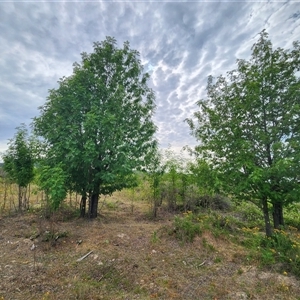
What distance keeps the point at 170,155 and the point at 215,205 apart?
11.7 ft

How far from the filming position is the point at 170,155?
859cm

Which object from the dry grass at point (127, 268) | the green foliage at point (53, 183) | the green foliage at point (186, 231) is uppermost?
the green foliage at point (53, 183)

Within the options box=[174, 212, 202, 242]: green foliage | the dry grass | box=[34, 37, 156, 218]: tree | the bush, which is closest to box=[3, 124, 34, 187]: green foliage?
box=[34, 37, 156, 218]: tree

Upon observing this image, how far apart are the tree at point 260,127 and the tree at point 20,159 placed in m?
6.57

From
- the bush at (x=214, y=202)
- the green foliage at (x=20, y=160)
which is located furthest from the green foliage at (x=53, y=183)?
the bush at (x=214, y=202)

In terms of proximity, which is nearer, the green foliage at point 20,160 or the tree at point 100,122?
the tree at point 100,122

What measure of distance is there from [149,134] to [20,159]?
5142 millimetres

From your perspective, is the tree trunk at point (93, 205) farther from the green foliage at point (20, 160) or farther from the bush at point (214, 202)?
the bush at point (214, 202)

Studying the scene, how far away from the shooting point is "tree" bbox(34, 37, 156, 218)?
592cm

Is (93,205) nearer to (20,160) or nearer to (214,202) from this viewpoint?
(20,160)

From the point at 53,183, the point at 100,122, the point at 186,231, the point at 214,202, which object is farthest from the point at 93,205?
the point at 214,202

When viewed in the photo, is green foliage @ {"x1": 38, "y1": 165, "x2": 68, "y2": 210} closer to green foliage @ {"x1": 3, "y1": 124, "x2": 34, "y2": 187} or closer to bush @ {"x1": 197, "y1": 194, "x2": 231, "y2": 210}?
green foliage @ {"x1": 3, "y1": 124, "x2": 34, "y2": 187}

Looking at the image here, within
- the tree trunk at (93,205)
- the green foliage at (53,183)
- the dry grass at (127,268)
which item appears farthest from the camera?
the tree trunk at (93,205)

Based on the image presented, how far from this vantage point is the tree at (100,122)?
592cm
